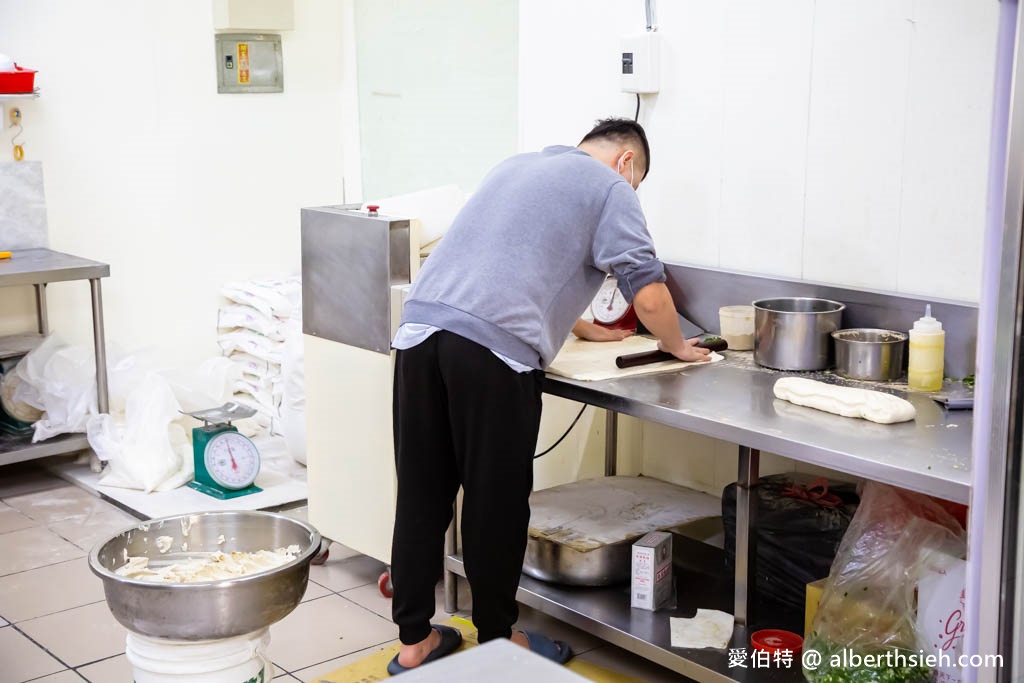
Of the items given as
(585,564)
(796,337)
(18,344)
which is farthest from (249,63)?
(796,337)

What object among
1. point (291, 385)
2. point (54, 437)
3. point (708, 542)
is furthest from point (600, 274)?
point (54, 437)

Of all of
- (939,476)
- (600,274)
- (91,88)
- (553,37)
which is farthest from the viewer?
(91,88)

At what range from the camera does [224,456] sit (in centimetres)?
389

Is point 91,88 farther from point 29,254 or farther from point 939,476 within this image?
point 939,476

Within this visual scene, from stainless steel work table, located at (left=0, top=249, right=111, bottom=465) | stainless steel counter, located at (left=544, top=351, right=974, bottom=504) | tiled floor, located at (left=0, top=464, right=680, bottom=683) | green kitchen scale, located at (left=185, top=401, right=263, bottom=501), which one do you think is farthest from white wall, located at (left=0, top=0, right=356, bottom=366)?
stainless steel counter, located at (left=544, top=351, right=974, bottom=504)

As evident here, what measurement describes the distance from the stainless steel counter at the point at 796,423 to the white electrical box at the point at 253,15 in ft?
8.78

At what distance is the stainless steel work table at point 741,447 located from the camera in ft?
6.55

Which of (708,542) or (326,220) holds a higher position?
(326,220)

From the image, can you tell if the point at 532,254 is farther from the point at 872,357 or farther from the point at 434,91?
the point at 434,91

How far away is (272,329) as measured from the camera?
15.0 ft

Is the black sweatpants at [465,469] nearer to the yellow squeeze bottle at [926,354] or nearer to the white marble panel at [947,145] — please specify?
the yellow squeeze bottle at [926,354]

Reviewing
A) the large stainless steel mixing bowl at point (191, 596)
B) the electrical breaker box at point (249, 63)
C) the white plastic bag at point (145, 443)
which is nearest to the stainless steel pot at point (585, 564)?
the large stainless steel mixing bowl at point (191, 596)

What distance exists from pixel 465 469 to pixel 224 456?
1.61 meters

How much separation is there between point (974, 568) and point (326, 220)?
1907 millimetres
